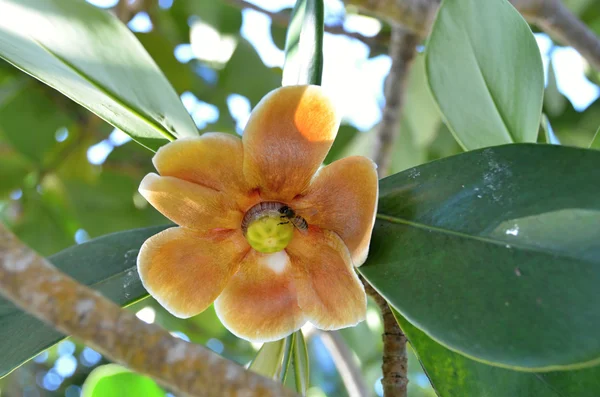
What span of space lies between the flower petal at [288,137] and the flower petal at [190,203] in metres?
0.04

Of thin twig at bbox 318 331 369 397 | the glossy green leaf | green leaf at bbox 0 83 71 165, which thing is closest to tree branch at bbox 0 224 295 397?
the glossy green leaf

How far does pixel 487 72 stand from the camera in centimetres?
92

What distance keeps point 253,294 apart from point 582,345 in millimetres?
363

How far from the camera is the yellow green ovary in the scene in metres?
0.74

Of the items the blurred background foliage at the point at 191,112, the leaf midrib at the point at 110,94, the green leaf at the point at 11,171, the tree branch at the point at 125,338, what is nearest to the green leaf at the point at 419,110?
the blurred background foliage at the point at 191,112

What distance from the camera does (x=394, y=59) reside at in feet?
5.72

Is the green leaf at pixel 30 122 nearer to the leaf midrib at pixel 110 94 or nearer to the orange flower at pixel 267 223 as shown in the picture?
the leaf midrib at pixel 110 94

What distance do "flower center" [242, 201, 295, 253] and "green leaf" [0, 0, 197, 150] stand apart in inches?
6.6

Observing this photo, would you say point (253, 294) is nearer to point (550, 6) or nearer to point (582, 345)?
point (582, 345)

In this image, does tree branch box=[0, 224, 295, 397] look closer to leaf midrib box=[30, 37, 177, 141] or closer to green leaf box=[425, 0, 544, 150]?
leaf midrib box=[30, 37, 177, 141]

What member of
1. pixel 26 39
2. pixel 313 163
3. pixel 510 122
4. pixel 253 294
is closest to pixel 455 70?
pixel 510 122

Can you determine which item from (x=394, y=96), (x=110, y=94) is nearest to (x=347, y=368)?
(x=394, y=96)

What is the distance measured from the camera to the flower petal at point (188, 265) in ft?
2.40

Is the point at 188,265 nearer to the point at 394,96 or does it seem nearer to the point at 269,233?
the point at 269,233
